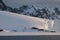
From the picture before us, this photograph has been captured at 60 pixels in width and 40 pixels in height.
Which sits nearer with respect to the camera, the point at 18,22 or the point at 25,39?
the point at 25,39

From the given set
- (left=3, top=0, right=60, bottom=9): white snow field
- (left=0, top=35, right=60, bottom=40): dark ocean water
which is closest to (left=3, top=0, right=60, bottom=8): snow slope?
(left=3, top=0, right=60, bottom=9): white snow field

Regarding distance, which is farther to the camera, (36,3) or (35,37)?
(36,3)

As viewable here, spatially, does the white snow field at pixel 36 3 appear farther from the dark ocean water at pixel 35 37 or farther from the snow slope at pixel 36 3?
the dark ocean water at pixel 35 37

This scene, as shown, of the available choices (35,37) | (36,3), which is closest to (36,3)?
(36,3)

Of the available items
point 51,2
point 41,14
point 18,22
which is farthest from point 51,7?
point 18,22

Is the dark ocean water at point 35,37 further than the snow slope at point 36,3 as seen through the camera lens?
No

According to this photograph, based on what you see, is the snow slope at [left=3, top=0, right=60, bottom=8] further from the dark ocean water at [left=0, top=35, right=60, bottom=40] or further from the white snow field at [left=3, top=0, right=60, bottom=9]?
the dark ocean water at [left=0, top=35, right=60, bottom=40]

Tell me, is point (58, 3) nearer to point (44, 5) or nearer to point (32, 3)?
point (44, 5)

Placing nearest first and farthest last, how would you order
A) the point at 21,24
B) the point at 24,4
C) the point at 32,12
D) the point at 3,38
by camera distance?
the point at 3,38 < the point at 21,24 < the point at 32,12 < the point at 24,4

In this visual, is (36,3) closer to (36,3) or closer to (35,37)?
(36,3)

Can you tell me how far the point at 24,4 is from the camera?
180cm

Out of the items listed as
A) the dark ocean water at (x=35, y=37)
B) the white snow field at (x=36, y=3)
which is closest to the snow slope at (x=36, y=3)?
the white snow field at (x=36, y=3)

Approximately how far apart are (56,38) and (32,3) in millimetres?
1226

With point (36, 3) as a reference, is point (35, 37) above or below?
below
